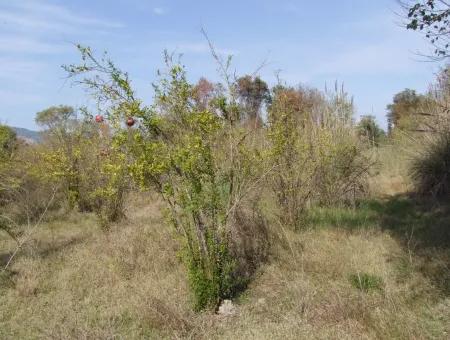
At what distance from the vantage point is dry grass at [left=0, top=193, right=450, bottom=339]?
14.9 ft

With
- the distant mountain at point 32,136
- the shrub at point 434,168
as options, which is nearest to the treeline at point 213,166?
the shrub at point 434,168

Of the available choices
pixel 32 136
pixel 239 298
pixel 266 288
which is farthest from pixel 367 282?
pixel 32 136

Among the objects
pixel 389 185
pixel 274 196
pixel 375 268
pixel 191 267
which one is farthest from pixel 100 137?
pixel 389 185

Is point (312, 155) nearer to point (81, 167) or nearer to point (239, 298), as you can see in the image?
point (239, 298)

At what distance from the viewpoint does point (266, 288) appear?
598 cm

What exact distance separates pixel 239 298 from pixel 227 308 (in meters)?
0.42

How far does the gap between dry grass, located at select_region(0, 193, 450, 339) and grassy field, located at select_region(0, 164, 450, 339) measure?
14 mm

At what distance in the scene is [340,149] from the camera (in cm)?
1057

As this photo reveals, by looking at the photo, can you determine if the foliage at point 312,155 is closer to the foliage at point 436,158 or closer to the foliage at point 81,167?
the foliage at point 436,158

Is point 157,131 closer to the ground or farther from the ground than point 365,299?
farther from the ground

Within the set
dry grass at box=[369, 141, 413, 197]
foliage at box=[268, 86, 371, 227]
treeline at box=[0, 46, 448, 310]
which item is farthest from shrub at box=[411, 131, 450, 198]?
treeline at box=[0, 46, 448, 310]

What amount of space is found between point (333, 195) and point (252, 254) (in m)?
4.10

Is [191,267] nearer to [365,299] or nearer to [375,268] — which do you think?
[365,299]

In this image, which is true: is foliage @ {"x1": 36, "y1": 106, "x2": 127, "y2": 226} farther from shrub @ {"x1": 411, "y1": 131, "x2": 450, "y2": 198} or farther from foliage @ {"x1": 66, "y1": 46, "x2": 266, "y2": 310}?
shrub @ {"x1": 411, "y1": 131, "x2": 450, "y2": 198}
